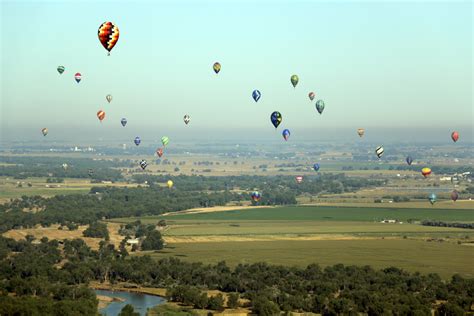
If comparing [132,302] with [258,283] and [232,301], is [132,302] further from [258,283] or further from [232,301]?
[258,283]

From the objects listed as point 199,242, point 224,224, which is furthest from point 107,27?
point 224,224

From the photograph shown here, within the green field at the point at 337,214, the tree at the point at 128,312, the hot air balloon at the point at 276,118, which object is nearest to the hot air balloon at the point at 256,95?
the hot air balloon at the point at 276,118

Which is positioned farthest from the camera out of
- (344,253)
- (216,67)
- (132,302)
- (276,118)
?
(216,67)

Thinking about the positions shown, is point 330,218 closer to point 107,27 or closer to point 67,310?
point 107,27

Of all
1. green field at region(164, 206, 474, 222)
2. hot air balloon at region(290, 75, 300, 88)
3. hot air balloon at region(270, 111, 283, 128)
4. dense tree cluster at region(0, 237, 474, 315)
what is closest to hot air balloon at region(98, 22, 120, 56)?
dense tree cluster at region(0, 237, 474, 315)

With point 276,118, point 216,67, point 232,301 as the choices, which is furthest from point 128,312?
point 216,67

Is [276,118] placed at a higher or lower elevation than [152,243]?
higher
